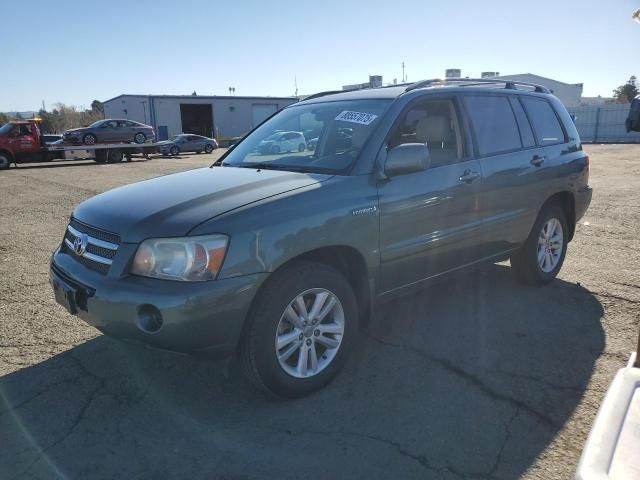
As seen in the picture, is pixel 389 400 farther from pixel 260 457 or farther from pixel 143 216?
pixel 143 216

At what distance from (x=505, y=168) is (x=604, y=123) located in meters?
38.4

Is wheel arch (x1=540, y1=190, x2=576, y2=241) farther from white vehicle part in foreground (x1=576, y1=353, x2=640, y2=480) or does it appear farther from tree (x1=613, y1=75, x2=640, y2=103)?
tree (x1=613, y1=75, x2=640, y2=103)

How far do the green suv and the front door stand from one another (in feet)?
0.04

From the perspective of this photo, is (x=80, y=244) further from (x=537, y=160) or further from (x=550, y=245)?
(x=550, y=245)

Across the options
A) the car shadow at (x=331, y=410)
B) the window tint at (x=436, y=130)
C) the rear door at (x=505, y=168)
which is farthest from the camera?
the rear door at (x=505, y=168)

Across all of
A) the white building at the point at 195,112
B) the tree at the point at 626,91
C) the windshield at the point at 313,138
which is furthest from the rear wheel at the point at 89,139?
the tree at the point at 626,91

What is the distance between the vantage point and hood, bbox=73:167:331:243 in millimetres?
2859

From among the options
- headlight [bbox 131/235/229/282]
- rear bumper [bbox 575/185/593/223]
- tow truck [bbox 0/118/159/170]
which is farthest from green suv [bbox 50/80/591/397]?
tow truck [bbox 0/118/159/170]

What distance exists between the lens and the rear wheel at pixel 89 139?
2700 centimetres

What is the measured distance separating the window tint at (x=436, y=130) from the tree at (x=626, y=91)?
65194 mm

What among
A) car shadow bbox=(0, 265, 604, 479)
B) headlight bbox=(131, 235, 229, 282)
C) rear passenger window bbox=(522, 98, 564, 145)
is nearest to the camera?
car shadow bbox=(0, 265, 604, 479)

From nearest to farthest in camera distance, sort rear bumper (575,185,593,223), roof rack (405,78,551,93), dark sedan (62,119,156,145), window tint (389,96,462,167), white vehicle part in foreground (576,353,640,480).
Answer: white vehicle part in foreground (576,353,640,480) → window tint (389,96,462,167) → roof rack (405,78,551,93) → rear bumper (575,185,593,223) → dark sedan (62,119,156,145)

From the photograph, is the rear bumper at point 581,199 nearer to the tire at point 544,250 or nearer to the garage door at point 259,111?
the tire at point 544,250

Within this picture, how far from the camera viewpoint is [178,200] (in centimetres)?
313
